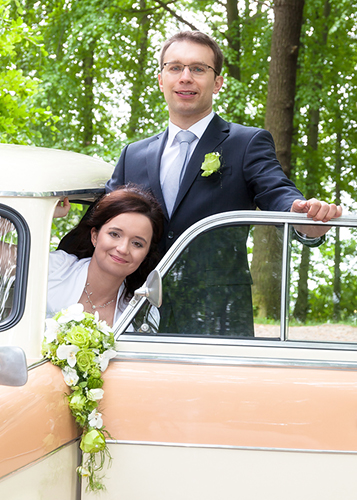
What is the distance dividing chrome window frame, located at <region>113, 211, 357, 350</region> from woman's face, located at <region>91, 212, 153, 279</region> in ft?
1.51

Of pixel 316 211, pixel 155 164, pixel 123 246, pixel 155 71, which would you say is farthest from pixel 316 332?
pixel 155 71

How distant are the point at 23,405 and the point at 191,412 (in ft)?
1.98

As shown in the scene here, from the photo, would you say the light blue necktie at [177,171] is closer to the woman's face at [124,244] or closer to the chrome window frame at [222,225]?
the woman's face at [124,244]

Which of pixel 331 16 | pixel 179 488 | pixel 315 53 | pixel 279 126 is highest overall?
pixel 331 16

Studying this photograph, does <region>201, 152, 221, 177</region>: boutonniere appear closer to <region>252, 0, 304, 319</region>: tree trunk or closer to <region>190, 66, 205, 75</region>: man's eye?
<region>190, 66, 205, 75</region>: man's eye

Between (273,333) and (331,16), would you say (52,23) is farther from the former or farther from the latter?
(273,333)

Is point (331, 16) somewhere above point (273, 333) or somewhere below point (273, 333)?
above

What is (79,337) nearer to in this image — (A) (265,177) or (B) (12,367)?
(B) (12,367)

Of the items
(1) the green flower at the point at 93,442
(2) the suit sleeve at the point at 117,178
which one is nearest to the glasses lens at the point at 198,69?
(2) the suit sleeve at the point at 117,178

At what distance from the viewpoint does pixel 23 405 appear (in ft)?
6.43

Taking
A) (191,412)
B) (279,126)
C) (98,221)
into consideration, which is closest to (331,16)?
(279,126)

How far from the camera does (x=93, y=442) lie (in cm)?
205

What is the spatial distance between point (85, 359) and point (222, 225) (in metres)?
0.75

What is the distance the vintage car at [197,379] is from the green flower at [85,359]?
9 cm
